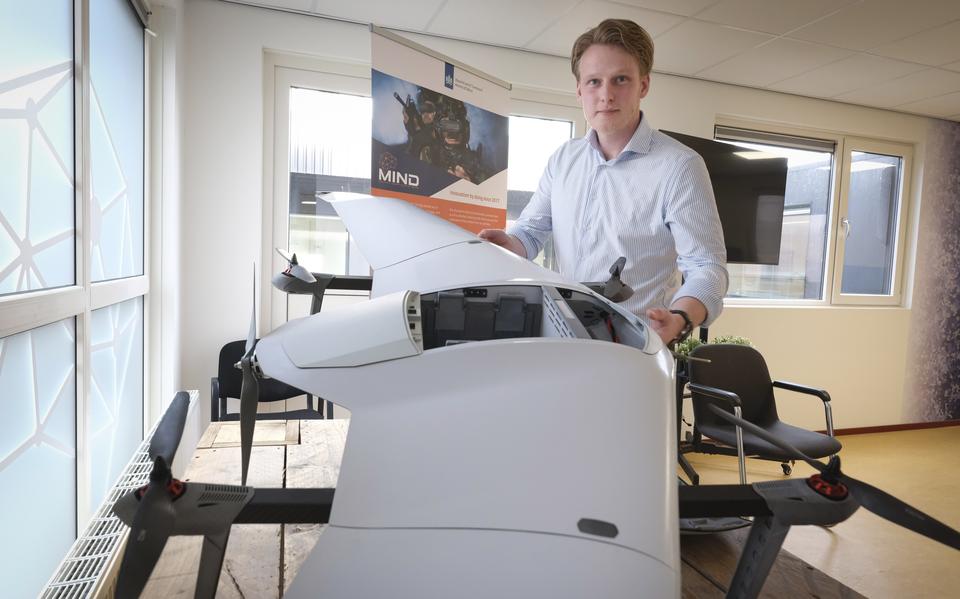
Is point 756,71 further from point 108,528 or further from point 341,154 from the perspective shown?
point 108,528

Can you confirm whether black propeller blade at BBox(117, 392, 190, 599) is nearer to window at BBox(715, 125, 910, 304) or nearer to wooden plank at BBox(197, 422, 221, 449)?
wooden plank at BBox(197, 422, 221, 449)

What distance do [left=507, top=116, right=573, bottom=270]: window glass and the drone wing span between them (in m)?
2.82

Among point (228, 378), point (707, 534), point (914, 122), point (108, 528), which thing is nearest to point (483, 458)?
point (707, 534)

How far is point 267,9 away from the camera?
315cm

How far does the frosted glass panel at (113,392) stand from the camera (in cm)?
188

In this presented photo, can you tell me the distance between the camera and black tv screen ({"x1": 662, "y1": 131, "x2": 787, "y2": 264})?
393 cm

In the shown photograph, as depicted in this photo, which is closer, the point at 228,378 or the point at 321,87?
the point at 228,378

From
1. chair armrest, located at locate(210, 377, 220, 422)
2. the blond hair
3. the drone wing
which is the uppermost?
the blond hair

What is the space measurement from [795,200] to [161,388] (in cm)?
487

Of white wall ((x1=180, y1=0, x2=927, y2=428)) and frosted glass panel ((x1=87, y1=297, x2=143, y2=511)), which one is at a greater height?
white wall ((x1=180, y1=0, x2=927, y2=428))

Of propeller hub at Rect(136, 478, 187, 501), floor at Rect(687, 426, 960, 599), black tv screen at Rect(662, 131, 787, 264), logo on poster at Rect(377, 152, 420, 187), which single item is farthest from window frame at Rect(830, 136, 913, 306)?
propeller hub at Rect(136, 478, 187, 501)

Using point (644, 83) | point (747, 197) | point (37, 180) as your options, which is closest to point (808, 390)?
point (747, 197)

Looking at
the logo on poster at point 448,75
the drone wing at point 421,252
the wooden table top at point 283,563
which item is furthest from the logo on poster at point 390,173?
the wooden table top at point 283,563

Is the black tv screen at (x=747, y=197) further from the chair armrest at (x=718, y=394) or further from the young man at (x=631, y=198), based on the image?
the young man at (x=631, y=198)
